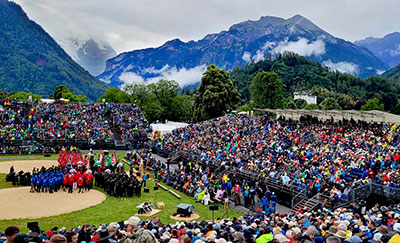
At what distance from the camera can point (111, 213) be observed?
19000 mm

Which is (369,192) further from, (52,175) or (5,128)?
(5,128)

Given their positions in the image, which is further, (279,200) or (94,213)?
(279,200)

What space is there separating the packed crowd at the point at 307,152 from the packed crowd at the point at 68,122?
10768mm

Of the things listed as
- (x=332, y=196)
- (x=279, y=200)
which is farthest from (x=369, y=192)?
(x=279, y=200)

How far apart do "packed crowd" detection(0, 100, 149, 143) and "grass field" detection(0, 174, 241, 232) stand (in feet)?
65.9

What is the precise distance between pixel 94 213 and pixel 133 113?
35701mm

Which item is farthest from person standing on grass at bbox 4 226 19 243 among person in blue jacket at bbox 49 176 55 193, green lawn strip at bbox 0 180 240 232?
person in blue jacket at bbox 49 176 55 193

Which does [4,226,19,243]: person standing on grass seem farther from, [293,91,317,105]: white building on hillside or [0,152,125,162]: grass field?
[293,91,317,105]: white building on hillside

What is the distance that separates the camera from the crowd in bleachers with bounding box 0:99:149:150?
43.2 metres

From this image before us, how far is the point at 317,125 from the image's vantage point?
106 ft

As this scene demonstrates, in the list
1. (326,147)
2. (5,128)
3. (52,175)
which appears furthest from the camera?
(5,128)

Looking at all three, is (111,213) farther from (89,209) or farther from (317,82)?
(317,82)

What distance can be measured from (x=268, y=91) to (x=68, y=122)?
37886mm

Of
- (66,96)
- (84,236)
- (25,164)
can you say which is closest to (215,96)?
(25,164)
